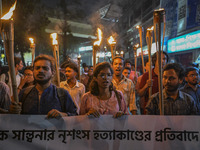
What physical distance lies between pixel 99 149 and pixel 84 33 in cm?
4984

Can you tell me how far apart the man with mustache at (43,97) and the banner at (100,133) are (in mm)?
118

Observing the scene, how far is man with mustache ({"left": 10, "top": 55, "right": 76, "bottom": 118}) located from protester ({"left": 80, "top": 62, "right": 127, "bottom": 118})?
0.23 meters

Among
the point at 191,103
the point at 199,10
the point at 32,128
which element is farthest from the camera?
the point at 199,10

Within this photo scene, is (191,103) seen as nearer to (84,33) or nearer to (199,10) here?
(199,10)

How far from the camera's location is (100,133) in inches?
82.0

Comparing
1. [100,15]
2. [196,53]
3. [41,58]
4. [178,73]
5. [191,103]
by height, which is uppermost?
[100,15]

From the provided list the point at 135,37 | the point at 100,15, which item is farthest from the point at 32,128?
the point at 100,15

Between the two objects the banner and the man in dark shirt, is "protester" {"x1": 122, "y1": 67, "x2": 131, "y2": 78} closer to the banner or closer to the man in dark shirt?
the man in dark shirt

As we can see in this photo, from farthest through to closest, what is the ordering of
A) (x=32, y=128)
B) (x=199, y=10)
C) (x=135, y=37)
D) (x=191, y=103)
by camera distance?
(x=135, y=37) < (x=199, y=10) < (x=191, y=103) < (x=32, y=128)

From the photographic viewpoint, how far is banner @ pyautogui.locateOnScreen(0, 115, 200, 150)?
6.55 ft

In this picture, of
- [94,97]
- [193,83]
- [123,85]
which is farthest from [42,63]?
[193,83]

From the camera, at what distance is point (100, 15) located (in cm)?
2494

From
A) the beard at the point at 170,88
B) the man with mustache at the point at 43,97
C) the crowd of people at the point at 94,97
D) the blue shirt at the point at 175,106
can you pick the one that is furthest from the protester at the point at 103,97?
the beard at the point at 170,88

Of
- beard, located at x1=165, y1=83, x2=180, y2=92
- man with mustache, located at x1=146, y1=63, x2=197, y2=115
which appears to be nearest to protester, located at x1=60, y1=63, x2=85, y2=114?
man with mustache, located at x1=146, y1=63, x2=197, y2=115
